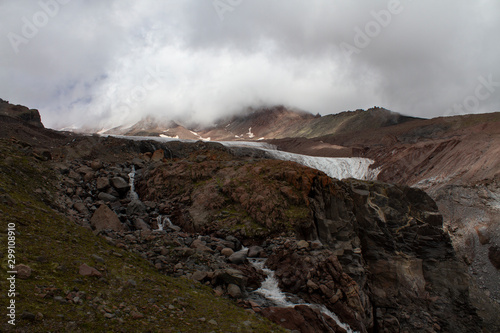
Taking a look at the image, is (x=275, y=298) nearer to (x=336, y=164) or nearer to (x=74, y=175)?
(x=74, y=175)

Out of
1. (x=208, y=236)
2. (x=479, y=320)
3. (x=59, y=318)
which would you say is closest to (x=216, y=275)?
(x=208, y=236)

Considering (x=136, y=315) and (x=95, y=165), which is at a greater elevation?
(x=95, y=165)

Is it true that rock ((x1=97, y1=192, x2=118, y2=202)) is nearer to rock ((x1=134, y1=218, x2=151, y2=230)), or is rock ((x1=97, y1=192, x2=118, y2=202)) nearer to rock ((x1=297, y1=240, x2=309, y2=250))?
rock ((x1=134, y1=218, x2=151, y2=230))

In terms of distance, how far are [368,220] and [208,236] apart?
12.5 metres

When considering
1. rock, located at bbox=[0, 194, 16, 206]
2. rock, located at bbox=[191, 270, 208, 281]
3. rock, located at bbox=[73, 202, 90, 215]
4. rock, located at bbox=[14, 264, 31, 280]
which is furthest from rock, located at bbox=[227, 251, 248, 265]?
rock, located at bbox=[0, 194, 16, 206]

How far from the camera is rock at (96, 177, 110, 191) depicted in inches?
656

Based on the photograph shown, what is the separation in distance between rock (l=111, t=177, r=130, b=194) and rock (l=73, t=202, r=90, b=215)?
10.6ft

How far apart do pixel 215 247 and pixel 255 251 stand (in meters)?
1.79

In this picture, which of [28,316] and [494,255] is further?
[494,255]

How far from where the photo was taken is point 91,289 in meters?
6.62

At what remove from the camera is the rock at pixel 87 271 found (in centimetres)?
704

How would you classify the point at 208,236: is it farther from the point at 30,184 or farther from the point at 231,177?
the point at 30,184

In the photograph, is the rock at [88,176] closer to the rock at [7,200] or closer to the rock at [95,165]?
the rock at [95,165]

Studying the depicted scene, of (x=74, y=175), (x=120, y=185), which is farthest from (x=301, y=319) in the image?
(x=74, y=175)
